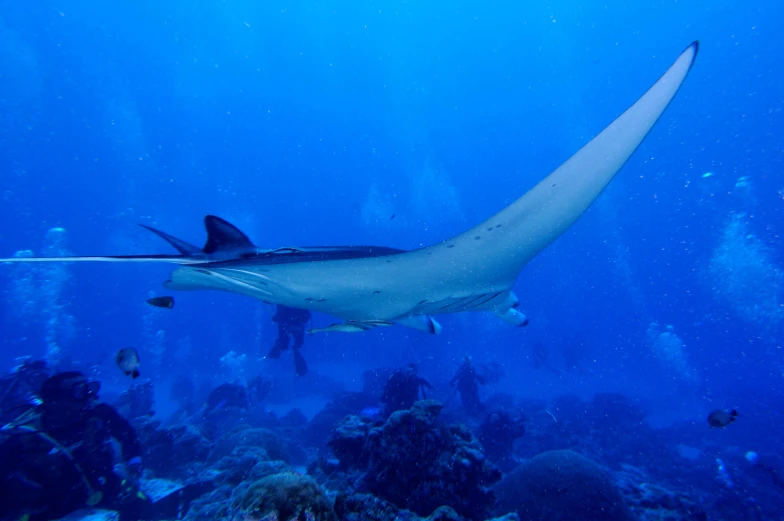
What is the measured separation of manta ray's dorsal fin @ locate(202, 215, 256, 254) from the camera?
2.76m

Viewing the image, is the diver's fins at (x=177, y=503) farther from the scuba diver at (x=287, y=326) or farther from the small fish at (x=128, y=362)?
the scuba diver at (x=287, y=326)

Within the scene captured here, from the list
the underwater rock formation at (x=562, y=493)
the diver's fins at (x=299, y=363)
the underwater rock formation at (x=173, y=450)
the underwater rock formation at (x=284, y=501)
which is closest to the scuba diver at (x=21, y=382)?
the underwater rock formation at (x=173, y=450)

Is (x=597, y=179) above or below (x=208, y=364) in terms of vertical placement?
below

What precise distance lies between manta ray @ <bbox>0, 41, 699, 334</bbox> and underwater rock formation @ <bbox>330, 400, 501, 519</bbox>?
1664mm

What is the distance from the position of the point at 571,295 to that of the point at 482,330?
22.8m

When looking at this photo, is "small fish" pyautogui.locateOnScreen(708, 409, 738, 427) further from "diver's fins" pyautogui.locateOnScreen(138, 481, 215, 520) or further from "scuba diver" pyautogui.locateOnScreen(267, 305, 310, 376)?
"scuba diver" pyautogui.locateOnScreen(267, 305, 310, 376)

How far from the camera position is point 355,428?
543 cm

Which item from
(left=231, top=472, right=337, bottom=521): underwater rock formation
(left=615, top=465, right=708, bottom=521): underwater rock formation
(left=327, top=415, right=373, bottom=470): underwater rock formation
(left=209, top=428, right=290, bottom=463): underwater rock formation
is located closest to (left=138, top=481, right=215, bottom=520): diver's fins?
(left=327, top=415, right=373, bottom=470): underwater rock formation

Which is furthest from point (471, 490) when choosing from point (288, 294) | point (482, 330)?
point (482, 330)

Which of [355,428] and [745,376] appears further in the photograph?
[745,376]

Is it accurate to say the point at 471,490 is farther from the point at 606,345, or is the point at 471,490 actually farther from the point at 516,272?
the point at 606,345

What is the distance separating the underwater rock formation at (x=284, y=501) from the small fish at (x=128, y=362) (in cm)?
325

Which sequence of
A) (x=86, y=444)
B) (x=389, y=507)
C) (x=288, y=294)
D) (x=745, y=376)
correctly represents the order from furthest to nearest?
(x=745, y=376), (x=86, y=444), (x=288, y=294), (x=389, y=507)

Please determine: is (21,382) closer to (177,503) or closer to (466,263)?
(177,503)
